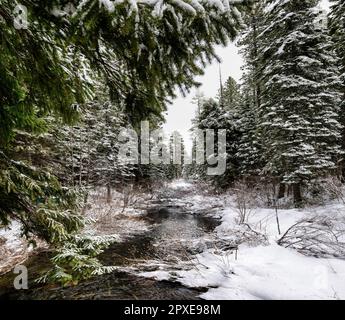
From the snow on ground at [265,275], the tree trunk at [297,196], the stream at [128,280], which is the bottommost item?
the stream at [128,280]

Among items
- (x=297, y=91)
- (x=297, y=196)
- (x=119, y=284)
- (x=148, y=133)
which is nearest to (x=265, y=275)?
(x=119, y=284)

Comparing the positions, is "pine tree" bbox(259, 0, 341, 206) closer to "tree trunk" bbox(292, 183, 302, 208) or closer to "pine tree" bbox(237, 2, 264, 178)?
"tree trunk" bbox(292, 183, 302, 208)

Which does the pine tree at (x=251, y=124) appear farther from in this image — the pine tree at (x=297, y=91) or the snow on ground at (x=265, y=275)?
the snow on ground at (x=265, y=275)

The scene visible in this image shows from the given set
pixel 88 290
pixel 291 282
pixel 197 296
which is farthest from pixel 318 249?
pixel 88 290

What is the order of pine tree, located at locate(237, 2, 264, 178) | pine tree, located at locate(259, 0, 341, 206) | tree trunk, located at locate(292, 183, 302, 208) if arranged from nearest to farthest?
pine tree, located at locate(259, 0, 341, 206), tree trunk, located at locate(292, 183, 302, 208), pine tree, located at locate(237, 2, 264, 178)

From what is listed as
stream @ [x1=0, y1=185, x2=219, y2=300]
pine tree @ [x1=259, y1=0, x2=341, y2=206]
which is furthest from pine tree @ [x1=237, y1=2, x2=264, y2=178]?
stream @ [x1=0, y1=185, x2=219, y2=300]

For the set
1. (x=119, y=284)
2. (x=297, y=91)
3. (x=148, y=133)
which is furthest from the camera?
(x=297, y=91)

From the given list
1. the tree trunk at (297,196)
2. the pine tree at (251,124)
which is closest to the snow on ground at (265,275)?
the tree trunk at (297,196)

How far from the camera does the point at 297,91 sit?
1266 cm

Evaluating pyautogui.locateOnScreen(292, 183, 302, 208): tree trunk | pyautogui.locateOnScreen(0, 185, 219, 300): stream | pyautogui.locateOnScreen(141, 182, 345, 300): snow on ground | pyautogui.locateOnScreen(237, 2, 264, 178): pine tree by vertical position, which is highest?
pyautogui.locateOnScreen(237, 2, 264, 178): pine tree

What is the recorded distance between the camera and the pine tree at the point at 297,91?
12148 mm

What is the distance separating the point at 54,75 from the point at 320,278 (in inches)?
217

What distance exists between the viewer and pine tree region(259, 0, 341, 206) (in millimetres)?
12148

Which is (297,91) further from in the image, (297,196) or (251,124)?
(251,124)
